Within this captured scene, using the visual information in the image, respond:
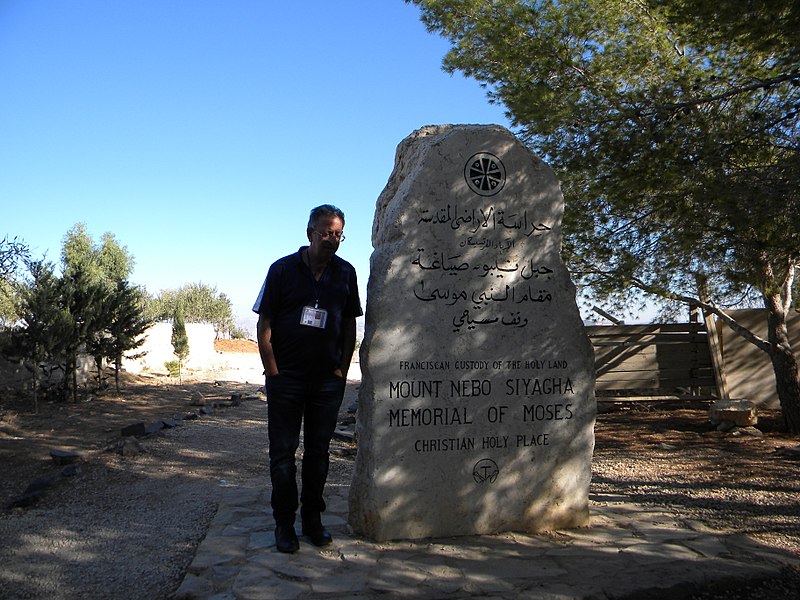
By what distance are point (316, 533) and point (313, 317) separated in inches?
58.3

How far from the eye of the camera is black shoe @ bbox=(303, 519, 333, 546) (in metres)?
4.12

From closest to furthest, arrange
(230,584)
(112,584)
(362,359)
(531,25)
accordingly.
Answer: (230,584) → (112,584) → (362,359) → (531,25)

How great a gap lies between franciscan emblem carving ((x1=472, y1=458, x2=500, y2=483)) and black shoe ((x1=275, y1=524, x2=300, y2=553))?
133cm

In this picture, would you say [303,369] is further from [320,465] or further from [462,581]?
[462,581]

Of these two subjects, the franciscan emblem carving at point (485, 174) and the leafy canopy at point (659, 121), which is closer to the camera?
the franciscan emblem carving at point (485, 174)

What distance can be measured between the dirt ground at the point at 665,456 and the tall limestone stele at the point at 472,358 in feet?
4.69

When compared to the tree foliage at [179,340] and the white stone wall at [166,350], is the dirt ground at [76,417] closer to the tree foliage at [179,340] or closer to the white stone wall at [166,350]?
the white stone wall at [166,350]

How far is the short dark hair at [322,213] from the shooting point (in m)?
4.08

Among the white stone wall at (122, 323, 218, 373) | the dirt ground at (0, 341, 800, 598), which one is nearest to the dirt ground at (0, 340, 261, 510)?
the dirt ground at (0, 341, 800, 598)

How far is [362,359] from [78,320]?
→ 1506 cm

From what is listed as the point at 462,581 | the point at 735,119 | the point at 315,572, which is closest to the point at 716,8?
the point at 735,119

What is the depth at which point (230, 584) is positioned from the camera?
3576 mm

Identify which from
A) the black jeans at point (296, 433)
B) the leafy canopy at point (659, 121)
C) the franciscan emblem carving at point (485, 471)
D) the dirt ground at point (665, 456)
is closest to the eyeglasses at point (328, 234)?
the black jeans at point (296, 433)

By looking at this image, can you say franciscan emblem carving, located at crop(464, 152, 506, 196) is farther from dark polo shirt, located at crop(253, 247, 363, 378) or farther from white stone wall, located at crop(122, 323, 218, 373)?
white stone wall, located at crop(122, 323, 218, 373)
